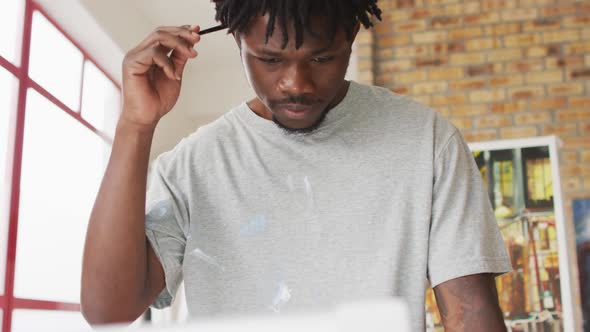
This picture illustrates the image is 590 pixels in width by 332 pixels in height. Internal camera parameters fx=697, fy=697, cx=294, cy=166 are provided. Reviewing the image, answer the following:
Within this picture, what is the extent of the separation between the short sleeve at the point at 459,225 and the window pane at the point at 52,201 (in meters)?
2.82

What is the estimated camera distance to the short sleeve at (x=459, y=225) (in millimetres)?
896

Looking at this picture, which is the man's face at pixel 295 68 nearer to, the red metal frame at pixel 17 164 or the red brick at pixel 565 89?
the red metal frame at pixel 17 164

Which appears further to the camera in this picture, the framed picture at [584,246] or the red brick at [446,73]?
the red brick at [446,73]

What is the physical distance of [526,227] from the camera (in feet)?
11.1

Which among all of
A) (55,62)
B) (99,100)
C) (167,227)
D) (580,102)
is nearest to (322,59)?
(167,227)

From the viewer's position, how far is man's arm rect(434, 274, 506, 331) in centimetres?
87

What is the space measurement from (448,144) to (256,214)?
0.29 meters

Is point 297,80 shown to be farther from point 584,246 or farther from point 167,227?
point 584,246

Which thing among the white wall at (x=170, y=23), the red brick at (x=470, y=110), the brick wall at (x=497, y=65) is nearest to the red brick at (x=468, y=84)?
the brick wall at (x=497, y=65)

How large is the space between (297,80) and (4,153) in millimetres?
2686

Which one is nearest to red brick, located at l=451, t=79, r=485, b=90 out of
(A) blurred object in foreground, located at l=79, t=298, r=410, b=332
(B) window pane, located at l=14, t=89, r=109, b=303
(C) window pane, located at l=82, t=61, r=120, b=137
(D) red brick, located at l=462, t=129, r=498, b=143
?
(D) red brick, located at l=462, t=129, r=498, b=143

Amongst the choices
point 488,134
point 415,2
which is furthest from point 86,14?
point 488,134

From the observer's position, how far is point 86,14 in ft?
12.4

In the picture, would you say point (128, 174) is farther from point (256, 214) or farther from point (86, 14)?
point (86, 14)
